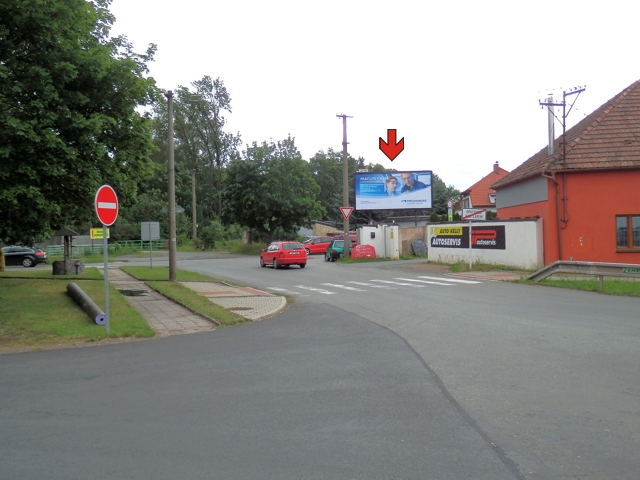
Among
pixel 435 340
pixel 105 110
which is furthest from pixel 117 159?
pixel 435 340

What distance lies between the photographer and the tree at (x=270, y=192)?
2062 inches

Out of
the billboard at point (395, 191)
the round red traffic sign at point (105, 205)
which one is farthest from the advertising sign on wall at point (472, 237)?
the round red traffic sign at point (105, 205)

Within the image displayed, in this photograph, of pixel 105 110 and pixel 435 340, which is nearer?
pixel 435 340

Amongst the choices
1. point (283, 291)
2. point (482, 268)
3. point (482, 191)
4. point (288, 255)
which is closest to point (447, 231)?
point (482, 268)

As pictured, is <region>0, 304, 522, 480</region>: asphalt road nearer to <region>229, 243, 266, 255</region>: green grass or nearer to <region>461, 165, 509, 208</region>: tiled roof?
<region>229, 243, 266, 255</region>: green grass

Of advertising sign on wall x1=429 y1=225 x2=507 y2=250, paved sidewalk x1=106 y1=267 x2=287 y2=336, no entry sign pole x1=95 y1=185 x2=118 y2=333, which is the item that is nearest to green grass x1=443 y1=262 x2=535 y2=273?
advertising sign on wall x1=429 y1=225 x2=507 y2=250

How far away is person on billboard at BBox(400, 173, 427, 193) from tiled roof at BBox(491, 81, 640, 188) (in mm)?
16314

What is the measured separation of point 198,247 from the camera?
63.2m

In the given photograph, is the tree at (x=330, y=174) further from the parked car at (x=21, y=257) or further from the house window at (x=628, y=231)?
the house window at (x=628, y=231)

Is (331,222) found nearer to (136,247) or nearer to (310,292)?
(136,247)

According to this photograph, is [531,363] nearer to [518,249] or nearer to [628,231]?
[628,231]

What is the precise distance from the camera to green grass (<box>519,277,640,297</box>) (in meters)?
17.4

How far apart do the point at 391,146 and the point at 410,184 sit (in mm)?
11779

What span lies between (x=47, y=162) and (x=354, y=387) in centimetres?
833
